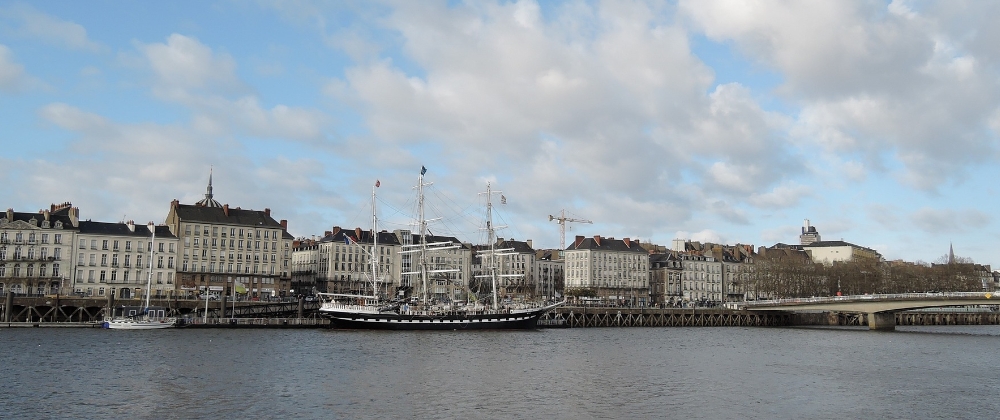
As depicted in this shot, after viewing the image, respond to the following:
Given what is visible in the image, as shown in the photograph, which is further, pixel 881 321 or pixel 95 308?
pixel 881 321

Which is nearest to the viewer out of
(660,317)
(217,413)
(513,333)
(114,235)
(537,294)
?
(217,413)

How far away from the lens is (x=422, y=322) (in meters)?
102

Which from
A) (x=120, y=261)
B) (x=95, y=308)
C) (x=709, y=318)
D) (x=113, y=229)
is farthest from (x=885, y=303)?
(x=113, y=229)

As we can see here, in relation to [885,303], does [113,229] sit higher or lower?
higher

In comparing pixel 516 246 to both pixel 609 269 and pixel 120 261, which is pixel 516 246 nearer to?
pixel 609 269

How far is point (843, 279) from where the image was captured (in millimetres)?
178500

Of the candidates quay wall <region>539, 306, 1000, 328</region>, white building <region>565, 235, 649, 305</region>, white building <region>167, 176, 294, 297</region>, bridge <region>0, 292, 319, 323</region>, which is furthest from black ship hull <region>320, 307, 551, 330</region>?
white building <region>565, 235, 649, 305</region>

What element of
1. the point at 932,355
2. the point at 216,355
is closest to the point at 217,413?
the point at 216,355

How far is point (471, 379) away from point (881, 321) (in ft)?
316

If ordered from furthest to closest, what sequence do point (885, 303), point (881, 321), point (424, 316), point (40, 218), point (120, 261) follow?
1. point (881, 321)
2. point (120, 261)
3. point (885, 303)
4. point (40, 218)
5. point (424, 316)

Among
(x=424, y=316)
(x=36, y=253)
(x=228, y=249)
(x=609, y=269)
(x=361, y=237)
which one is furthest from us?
(x=609, y=269)

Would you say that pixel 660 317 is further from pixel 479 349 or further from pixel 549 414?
pixel 549 414

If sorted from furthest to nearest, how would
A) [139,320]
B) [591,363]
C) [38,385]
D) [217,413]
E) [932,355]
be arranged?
[139,320]
[932,355]
[591,363]
[38,385]
[217,413]

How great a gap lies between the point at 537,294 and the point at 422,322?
84.7 metres
